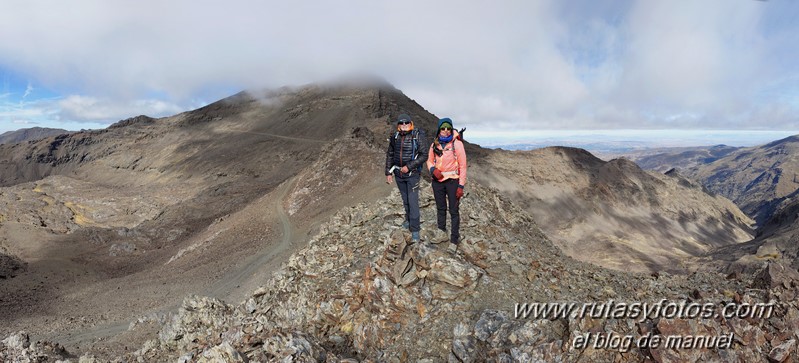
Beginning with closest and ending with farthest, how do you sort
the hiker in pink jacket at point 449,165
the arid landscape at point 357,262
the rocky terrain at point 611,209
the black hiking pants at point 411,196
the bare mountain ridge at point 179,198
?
the arid landscape at point 357,262 → the hiker in pink jacket at point 449,165 → the black hiking pants at point 411,196 → the bare mountain ridge at point 179,198 → the rocky terrain at point 611,209

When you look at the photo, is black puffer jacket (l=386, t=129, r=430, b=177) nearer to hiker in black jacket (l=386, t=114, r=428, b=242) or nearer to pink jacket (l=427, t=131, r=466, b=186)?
hiker in black jacket (l=386, t=114, r=428, b=242)

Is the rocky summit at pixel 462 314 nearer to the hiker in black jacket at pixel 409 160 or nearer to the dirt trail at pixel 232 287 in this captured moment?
the hiker in black jacket at pixel 409 160

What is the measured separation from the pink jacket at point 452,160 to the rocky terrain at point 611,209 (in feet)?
122

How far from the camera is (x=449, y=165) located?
28.9 feet

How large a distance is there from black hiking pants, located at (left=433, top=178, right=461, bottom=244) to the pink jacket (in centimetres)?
18

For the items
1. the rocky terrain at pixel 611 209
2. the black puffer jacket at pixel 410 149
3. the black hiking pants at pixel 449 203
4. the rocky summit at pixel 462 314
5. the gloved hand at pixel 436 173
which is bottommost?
the rocky terrain at pixel 611 209

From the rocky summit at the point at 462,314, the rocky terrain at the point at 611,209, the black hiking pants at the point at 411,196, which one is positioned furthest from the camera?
the rocky terrain at the point at 611,209

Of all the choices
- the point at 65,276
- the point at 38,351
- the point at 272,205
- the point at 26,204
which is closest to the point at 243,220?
the point at 272,205

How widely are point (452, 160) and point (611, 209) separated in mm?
56290

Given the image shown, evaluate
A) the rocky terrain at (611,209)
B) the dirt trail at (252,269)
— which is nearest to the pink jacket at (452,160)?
the dirt trail at (252,269)

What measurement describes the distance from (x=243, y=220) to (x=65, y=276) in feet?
36.1

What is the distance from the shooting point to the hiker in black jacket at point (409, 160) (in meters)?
9.09

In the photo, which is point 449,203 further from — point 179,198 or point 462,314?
point 179,198

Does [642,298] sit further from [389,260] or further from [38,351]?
[38,351]
